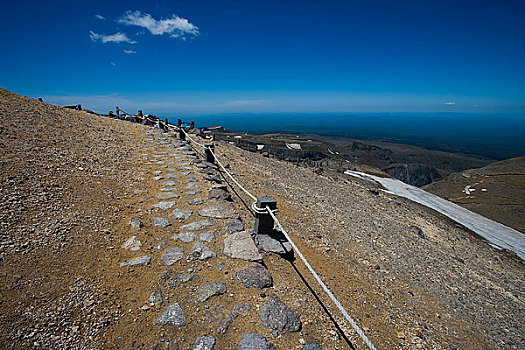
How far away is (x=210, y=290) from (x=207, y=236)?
1435 millimetres

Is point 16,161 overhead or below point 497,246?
overhead

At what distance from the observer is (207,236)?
4852mm

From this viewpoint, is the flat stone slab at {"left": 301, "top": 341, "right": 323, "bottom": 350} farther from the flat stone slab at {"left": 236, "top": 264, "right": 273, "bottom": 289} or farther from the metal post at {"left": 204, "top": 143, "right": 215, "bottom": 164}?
the metal post at {"left": 204, "top": 143, "right": 215, "bottom": 164}

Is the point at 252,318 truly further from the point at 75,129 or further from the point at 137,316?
the point at 75,129

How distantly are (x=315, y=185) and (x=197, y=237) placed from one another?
10.4 m

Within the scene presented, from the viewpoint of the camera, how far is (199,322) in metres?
3.03

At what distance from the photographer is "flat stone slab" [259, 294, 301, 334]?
309 centimetres

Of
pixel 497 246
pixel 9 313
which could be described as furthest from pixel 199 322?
pixel 497 246

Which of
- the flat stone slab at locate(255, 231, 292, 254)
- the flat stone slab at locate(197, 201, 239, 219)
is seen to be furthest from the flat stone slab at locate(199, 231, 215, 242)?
the flat stone slab at locate(255, 231, 292, 254)

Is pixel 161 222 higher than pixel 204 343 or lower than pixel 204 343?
higher

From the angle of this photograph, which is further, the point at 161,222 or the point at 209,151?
A: the point at 209,151

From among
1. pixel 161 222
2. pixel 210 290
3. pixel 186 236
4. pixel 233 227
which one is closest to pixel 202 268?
pixel 210 290

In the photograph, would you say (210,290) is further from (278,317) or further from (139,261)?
(139,261)

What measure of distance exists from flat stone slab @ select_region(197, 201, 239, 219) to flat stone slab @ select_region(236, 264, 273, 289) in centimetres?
177
